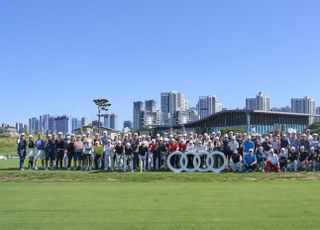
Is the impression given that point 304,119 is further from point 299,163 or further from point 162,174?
point 162,174

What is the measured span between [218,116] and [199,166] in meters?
59.5

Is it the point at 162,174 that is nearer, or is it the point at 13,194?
the point at 13,194

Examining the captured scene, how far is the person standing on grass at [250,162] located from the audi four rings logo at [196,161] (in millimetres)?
1336

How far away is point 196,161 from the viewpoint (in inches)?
1086

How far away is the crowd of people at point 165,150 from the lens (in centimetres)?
2695

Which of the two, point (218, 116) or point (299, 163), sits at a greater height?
point (218, 116)

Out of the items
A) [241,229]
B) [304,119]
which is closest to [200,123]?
[304,119]

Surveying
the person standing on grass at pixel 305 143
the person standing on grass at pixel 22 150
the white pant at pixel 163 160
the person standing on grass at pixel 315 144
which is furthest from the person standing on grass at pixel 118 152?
the person standing on grass at pixel 315 144

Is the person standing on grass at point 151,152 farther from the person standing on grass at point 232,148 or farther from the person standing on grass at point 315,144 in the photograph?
the person standing on grass at point 315,144

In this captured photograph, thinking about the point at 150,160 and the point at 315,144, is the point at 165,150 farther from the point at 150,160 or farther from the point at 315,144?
the point at 315,144

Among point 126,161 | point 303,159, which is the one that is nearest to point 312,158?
point 303,159

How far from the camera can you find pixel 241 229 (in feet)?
33.4

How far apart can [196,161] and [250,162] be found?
10.7 feet

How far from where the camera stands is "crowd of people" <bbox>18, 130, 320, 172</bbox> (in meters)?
27.0
